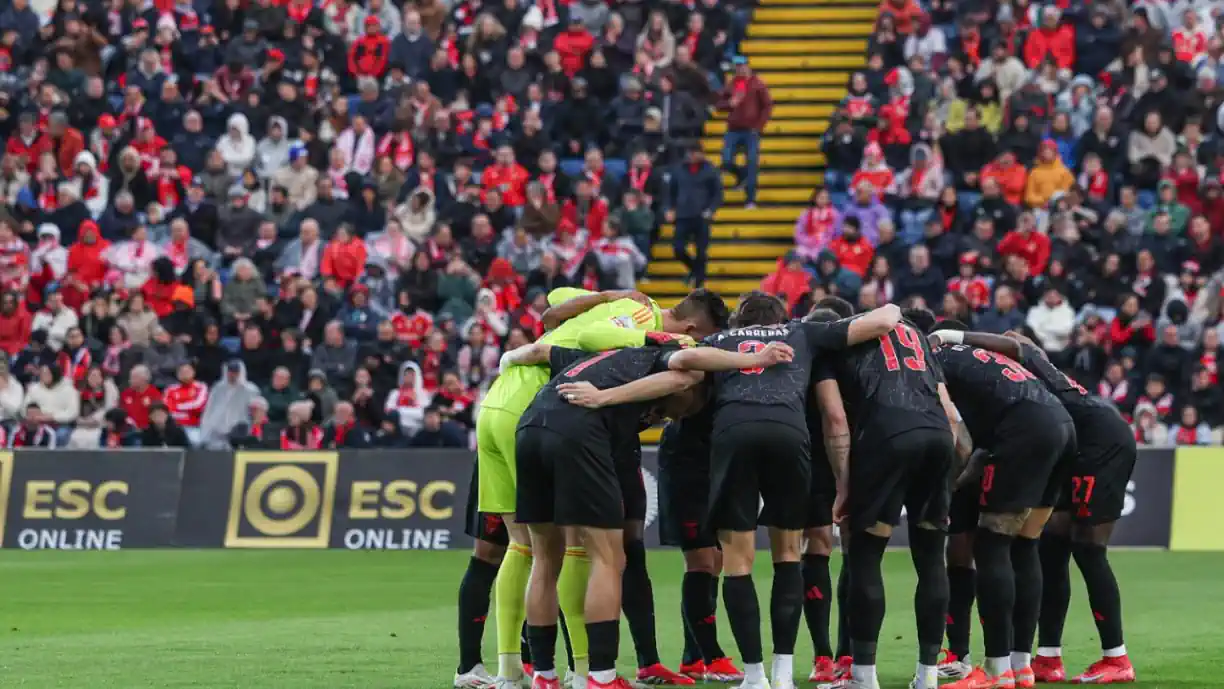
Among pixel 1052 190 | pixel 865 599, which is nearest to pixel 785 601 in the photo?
pixel 865 599

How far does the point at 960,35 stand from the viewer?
27297 millimetres

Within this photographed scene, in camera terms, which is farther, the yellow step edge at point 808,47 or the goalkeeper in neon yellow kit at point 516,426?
the yellow step edge at point 808,47

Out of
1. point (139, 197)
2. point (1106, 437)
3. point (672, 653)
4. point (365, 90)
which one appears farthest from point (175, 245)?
point (1106, 437)

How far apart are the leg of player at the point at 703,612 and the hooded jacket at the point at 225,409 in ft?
43.5

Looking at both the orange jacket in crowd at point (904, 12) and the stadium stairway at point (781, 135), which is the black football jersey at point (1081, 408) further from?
the orange jacket in crowd at point (904, 12)

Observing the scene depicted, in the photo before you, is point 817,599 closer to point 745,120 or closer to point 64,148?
point 745,120

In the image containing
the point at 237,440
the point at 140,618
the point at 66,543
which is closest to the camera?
the point at 140,618

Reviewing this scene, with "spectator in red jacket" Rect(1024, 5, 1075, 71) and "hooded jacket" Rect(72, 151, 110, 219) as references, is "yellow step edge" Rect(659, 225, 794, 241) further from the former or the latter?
"hooded jacket" Rect(72, 151, 110, 219)

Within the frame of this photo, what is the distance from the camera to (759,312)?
1129 centimetres

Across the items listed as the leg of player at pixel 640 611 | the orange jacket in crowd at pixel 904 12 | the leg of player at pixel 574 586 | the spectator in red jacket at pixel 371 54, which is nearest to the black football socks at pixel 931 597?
the leg of player at pixel 640 611

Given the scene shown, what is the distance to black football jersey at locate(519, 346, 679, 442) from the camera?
10500 millimetres

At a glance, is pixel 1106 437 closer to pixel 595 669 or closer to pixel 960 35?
pixel 595 669

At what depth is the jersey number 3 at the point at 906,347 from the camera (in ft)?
36.0

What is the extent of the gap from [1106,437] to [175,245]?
17084 millimetres
